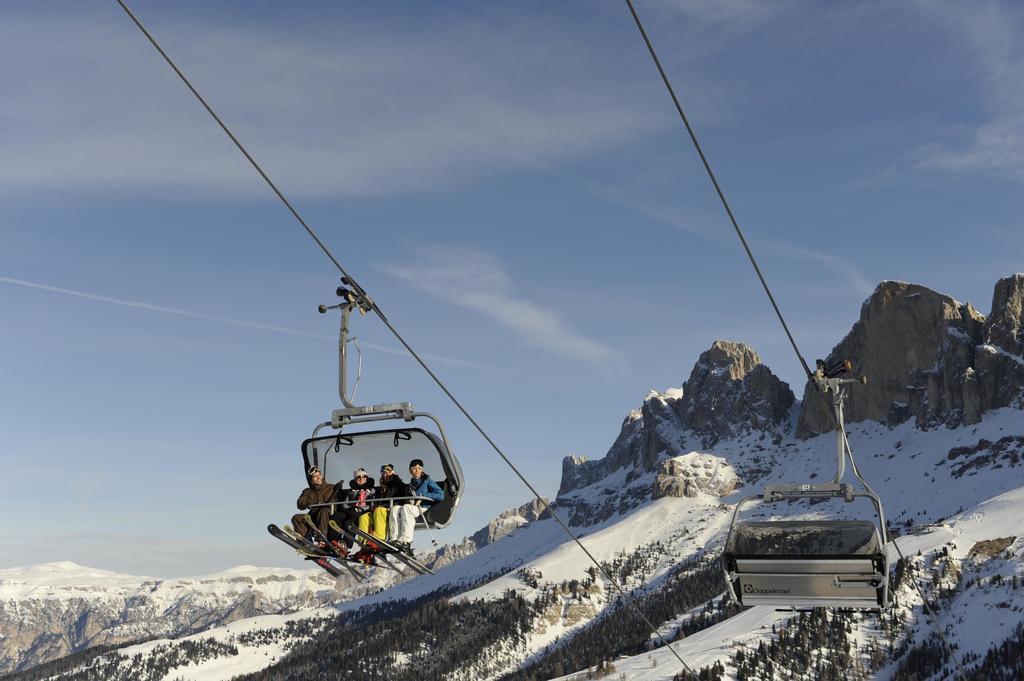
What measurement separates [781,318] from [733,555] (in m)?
6.23

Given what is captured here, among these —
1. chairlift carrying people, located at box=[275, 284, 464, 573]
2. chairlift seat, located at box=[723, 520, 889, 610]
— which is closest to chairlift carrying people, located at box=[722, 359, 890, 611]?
chairlift seat, located at box=[723, 520, 889, 610]

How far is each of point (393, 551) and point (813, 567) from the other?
994 centimetres

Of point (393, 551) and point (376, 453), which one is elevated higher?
point (376, 453)

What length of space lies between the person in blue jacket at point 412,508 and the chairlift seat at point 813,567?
7441mm

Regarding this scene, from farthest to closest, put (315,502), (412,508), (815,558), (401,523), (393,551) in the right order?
(315,502) → (412,508) → (401,523) → (393,551) → (815,558)

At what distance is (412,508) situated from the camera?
23.5 m

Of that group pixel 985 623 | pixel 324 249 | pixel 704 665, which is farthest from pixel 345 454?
pixel 985 623

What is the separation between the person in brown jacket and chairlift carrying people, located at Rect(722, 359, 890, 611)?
9.75 m

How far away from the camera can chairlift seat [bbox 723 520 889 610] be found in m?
22.3

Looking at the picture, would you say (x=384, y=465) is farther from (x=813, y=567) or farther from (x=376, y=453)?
(x=813, y=567)

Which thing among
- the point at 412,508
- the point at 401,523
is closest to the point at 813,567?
the point at 412,508

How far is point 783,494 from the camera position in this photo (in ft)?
82.1

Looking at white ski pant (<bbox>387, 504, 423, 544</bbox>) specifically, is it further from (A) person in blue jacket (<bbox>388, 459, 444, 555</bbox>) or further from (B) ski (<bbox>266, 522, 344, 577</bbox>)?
(B) ski (<bbox>266, 522, 344, 577</bbox>)

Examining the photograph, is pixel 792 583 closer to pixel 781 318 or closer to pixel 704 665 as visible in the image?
pixel 781 318
